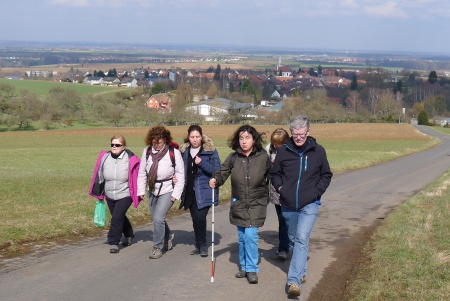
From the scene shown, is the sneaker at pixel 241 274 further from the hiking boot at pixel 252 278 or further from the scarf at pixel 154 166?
the scarf at pixel 154 166

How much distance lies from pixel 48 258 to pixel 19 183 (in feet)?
30.0

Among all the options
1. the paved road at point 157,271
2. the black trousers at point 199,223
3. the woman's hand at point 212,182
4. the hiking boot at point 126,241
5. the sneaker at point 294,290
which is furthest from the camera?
the hiking boot at point 126,241

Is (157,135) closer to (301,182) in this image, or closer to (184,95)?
(301,182)

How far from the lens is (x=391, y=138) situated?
2667 inches

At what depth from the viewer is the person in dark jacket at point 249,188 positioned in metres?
7.66

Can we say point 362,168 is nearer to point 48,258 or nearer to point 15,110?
point 48,258

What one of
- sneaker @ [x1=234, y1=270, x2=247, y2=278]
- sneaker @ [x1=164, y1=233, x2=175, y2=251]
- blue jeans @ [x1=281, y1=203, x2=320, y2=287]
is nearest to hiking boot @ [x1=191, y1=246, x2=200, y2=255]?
sneaker @ [x1=164, y1=233, x2=175, y2=251]

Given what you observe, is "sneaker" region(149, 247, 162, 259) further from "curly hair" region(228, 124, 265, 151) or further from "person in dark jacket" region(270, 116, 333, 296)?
"person in dark jacket" region(270, 116, 333, 296)

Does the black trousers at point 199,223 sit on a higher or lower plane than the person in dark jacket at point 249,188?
lower

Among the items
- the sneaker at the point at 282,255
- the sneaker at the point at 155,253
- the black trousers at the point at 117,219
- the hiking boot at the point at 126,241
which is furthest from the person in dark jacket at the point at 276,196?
the hiking boot at the point at 126,241

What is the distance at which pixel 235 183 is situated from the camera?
777 centimetres

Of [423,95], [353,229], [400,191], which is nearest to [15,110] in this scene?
[400,191]

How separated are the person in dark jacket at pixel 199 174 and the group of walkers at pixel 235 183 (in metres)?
0.01

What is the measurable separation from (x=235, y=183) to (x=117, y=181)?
2.20 meters
